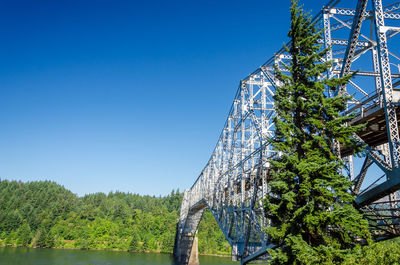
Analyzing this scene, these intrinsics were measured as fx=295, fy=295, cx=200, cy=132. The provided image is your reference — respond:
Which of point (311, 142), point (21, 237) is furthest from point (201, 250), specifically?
point (311, 142)

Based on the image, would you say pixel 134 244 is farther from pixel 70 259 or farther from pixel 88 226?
pixel 70 259

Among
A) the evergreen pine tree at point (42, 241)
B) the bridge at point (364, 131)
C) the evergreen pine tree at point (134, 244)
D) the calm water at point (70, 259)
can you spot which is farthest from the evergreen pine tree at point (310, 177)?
the evergreen pine tree at point (42, 241)

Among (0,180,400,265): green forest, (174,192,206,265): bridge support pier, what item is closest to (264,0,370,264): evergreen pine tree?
(174,192,206,265): bridge support pier

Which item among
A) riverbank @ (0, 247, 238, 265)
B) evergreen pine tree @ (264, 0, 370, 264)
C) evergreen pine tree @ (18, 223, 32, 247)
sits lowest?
riverbank @ (0, 247, 238, 265)

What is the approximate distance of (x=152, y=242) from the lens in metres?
87.2

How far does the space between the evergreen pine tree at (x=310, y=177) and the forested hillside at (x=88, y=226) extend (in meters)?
79.3

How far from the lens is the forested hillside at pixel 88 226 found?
86.1 m

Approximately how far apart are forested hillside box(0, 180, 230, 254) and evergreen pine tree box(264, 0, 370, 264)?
79255 mm

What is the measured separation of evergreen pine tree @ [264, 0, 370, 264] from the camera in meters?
9.62

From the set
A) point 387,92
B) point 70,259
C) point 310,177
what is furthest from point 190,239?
point 387,92

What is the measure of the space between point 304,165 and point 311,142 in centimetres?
118

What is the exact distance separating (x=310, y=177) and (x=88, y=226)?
99.8 metres

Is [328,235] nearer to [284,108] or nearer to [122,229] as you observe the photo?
[284,108]

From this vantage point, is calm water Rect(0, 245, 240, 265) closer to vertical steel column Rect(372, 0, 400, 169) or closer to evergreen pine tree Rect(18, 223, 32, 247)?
evergreen pine tree Rect(18, 223, 32, 247)
